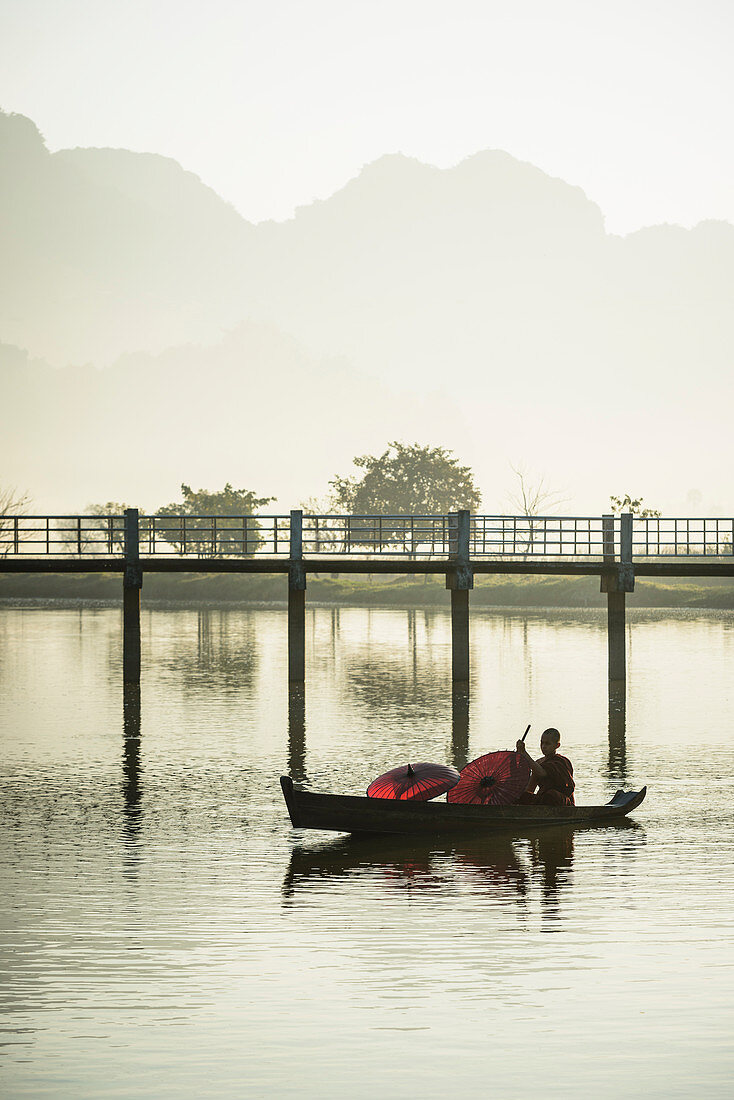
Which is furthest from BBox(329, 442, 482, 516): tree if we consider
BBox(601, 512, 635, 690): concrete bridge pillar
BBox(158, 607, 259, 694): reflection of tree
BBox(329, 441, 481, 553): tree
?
BBox(601, 512, 635, 690): concrete bridge pillar

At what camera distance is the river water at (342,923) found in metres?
9.81

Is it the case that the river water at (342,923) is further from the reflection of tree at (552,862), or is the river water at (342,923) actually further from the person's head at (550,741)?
the person's head at (550,741)

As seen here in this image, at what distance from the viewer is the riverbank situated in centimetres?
8231

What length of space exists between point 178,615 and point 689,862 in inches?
2436

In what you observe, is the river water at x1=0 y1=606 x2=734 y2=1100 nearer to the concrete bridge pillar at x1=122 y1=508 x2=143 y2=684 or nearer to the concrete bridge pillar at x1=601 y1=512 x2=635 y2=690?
the concrete bridge pillar at x1=601 y1=512 x2=635 y2=690

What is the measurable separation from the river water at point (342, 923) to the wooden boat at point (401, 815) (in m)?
0.26

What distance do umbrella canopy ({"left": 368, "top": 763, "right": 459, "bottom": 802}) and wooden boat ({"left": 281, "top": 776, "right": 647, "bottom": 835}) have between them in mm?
192

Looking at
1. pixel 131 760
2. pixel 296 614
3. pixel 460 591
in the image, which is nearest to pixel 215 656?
pixel 296 614

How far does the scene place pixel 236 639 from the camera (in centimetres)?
5772

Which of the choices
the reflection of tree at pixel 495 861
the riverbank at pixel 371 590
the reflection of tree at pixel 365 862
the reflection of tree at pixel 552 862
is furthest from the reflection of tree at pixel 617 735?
the riverbank at pixel 371 590

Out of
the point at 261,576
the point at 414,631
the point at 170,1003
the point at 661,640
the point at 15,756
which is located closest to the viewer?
the point at 170,1003

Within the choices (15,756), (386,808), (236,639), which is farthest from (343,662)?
(386,808)

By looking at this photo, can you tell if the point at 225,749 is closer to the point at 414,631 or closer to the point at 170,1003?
the point at 170,1003

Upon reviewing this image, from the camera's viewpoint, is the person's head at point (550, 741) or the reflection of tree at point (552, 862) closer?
the reflection of tree at point (552, 862)
